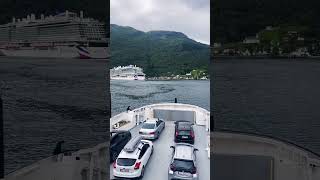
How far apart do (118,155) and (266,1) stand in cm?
185

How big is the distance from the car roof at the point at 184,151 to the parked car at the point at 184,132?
0.24 feet

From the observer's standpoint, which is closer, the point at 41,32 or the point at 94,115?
the point at 41,32

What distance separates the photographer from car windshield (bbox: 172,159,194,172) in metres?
2.87

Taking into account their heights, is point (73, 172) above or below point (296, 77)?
below

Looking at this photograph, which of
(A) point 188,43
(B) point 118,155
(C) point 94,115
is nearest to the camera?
Result: (C) point 94,115

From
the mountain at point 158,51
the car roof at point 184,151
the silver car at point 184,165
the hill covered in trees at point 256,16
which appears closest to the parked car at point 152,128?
the car roof at point 184,151

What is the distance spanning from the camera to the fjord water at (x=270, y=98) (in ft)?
6.89

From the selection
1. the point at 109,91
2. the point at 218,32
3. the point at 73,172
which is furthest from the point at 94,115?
the point at 218,32

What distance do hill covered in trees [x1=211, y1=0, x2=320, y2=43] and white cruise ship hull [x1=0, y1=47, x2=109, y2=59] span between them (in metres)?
0.91

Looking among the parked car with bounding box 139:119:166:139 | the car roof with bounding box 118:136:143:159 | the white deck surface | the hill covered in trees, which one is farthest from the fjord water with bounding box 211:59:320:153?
the parked car with bounding box 139:119:166:139

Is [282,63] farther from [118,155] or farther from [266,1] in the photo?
[118,155]

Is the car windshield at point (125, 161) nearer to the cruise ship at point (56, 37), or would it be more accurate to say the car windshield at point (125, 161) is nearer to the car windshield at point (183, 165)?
the car windshield at point (183, 165)

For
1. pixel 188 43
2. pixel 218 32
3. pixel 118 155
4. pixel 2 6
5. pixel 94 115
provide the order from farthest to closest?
pixel 188 43, pixel 118 155, pixel 94 115, pixel 218 32, pixel 2 6

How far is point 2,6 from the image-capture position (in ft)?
→ 6.88
